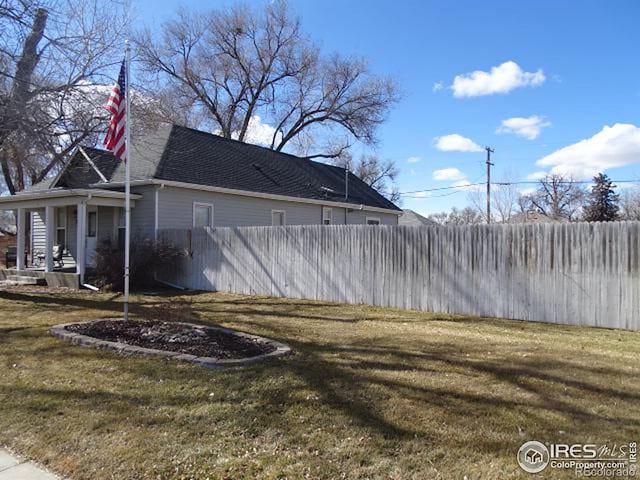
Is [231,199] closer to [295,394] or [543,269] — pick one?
[543,269]

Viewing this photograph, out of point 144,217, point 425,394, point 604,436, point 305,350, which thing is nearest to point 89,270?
point 144,217

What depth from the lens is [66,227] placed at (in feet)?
62.2

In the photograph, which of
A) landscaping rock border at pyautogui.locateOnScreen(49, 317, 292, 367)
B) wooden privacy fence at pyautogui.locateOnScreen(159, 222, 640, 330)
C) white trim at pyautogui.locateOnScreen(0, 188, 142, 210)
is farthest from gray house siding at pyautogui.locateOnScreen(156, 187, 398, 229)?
landscaping rock border at pyautogui.locateOnScreen(49, 317, 292, 367)

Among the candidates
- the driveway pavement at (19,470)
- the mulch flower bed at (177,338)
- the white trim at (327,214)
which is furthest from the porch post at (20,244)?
the driveway pavement at (19,470)

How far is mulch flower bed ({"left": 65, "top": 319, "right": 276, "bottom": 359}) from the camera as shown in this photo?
6215 mm

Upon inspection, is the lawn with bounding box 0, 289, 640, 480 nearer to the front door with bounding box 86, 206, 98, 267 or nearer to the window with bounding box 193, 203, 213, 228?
the front door with bounding box 86, 206, 98, 267

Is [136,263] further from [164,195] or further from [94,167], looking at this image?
[94,167]

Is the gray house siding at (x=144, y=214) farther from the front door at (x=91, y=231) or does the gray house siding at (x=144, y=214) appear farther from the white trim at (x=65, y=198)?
the front door at (x=91, y=231)

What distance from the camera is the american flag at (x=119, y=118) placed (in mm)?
8320

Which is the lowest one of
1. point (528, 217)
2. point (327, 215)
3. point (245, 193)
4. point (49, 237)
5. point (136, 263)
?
A: point (136, 263)

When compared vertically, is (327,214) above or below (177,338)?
above

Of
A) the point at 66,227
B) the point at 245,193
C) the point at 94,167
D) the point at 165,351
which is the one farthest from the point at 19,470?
the point at 66,227

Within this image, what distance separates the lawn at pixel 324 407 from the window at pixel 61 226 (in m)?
12.5

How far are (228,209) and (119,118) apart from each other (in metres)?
10.4
